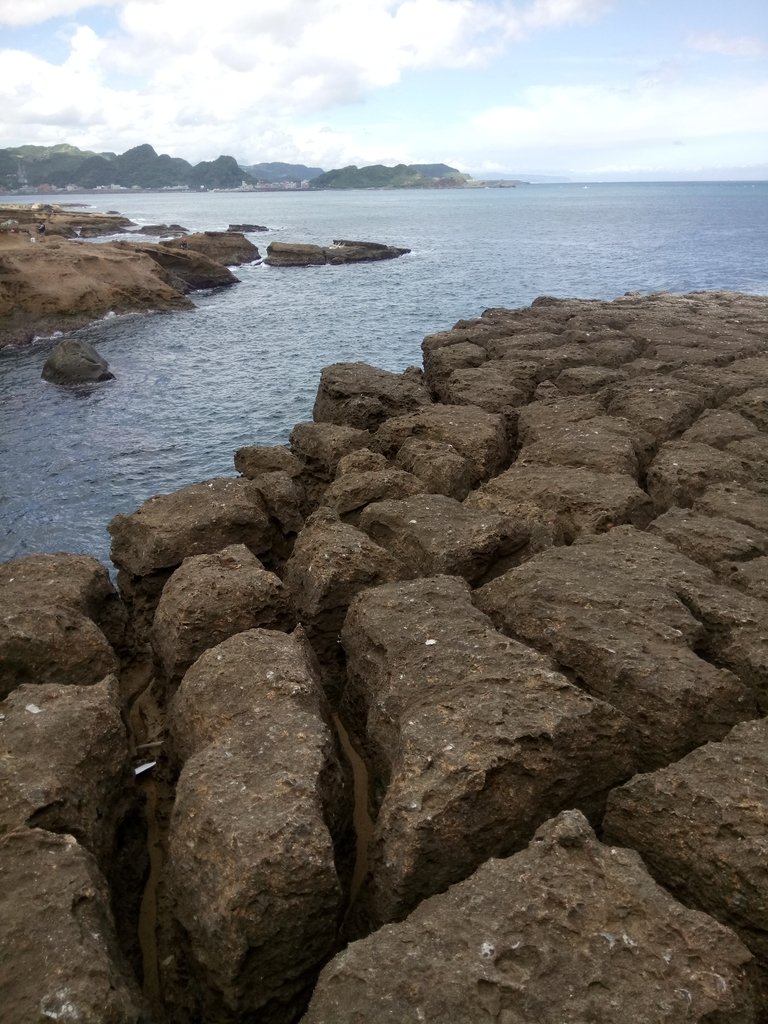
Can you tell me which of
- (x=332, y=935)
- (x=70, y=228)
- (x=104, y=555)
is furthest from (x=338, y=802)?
(x=70, y=228)

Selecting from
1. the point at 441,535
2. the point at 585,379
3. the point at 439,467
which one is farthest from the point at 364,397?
the point at 441,535

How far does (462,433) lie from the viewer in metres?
10.7

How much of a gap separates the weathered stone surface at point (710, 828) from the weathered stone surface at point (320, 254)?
200 feet

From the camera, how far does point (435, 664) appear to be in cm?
536

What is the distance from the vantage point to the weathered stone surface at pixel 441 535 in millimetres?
7172

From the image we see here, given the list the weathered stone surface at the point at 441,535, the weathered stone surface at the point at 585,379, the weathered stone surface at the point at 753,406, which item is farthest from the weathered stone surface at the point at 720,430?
the weathered stone surface at the point at 441,535

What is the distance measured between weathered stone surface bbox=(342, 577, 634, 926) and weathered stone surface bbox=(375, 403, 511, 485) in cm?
473

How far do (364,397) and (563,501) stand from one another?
5819mm

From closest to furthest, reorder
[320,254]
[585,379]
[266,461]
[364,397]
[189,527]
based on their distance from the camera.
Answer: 1. [189,527]
2. [266,461]
3. [585,379]
4. [364,397]
5. [320,254]

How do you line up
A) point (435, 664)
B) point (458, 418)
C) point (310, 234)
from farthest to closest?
1. point (310, 234)
2. point (458, 418)
3. point (435, 664)

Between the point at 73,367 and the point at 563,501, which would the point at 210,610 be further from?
the point at 73,367

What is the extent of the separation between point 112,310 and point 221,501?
102 feet

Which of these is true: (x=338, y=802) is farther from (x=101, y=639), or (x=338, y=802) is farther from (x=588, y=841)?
(x=101, y=639)

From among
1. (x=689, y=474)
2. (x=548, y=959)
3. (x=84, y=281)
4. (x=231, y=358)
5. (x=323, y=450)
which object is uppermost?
(x=84, y=281)
